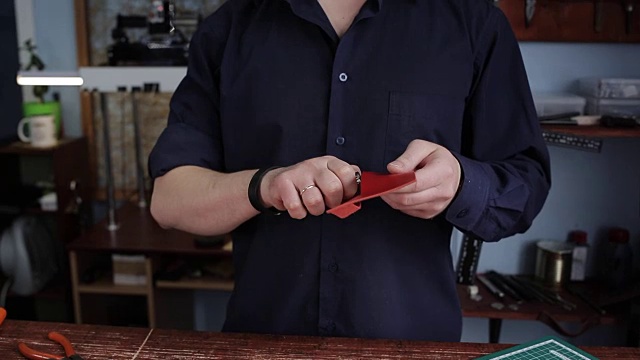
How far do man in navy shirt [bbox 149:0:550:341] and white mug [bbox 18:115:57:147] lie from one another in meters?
1.48

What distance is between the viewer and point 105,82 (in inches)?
84.4

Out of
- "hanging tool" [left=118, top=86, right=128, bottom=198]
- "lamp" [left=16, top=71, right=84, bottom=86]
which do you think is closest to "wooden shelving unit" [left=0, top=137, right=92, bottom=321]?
"hanging tool" [left=118, top=86, right=128, bottom=198]

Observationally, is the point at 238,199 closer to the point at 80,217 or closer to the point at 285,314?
the point at 285,314

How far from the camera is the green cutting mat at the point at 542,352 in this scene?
2.92ft

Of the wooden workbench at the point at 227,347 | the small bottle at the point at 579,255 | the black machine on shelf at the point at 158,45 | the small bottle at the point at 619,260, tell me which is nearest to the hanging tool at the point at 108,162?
the black machine on shelf at the point at 158,45

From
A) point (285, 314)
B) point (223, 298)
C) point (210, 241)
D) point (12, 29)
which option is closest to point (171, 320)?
point (223, 298)

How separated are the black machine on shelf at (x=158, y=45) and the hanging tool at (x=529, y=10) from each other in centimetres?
114

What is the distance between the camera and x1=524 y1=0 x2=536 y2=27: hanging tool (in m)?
1.85

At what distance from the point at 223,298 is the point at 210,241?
1.83 feet

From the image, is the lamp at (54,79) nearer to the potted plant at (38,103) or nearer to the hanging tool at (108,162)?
Result: the hanging tool at (108,162)

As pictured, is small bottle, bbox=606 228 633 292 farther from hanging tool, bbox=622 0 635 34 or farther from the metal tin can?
hanging tool, bbox=622 0 635 34

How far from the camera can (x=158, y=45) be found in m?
2.33

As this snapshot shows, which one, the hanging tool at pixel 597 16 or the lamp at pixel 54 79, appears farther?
the hanging tool at pixel 597 16

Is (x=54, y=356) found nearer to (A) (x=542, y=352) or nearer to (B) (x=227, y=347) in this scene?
(B) (x=227, y=347)
